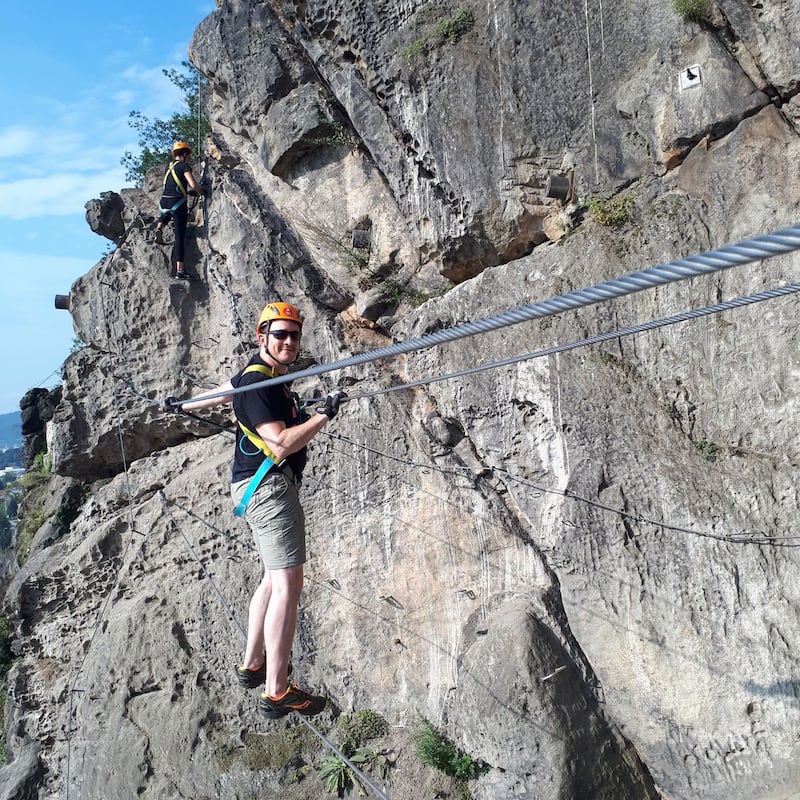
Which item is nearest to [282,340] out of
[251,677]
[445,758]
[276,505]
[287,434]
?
[287,434]

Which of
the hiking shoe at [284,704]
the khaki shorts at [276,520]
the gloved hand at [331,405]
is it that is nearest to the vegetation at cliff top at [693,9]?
the gloved hand at [331,405]

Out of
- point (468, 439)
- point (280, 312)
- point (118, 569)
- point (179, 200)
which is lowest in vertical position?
point (118, 569)

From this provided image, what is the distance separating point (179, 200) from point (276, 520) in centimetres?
618

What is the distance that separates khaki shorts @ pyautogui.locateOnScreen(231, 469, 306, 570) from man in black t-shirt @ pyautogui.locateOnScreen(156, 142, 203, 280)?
5.57 m

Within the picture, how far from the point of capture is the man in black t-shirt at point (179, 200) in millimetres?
9656

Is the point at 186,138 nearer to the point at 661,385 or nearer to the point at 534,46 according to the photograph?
the point at 534,46

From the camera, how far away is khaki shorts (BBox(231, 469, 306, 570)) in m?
4.87

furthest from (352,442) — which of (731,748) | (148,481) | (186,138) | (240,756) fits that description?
(186,138)

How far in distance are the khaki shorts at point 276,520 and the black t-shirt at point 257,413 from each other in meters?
0.18

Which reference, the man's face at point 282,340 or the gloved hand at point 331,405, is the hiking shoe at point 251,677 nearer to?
the gloved hand at point 331,405

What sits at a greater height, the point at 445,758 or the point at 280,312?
the point at 280,312

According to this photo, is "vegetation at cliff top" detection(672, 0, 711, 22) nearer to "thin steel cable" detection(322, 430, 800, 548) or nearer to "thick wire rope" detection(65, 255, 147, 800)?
"thin steel cable" detection(322, 430, 800, 548)

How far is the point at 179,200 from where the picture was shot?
964cm

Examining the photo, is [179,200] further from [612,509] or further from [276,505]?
[612,509]
